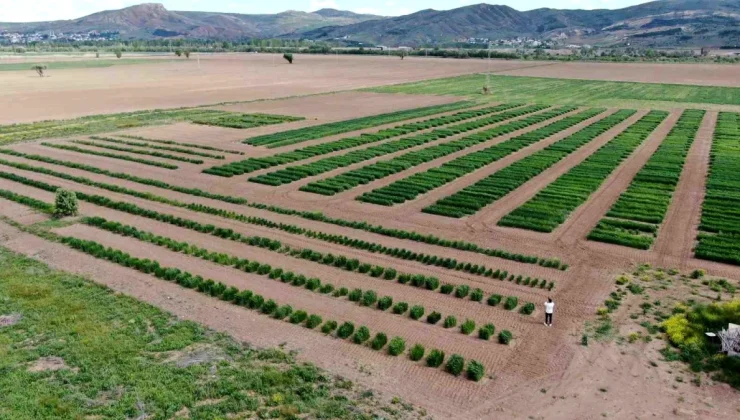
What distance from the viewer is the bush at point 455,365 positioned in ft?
66.6

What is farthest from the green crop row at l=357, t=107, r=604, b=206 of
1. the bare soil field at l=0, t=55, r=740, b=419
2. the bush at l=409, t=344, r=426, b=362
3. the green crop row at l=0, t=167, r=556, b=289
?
the bush at l=409, t=344, r=426, b=362

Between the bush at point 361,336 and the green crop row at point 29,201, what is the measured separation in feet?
87.9

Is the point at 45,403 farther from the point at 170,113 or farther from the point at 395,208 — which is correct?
the point at 170,113

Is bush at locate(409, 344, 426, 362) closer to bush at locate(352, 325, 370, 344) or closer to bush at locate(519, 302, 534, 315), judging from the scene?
bush at locate(352, 325, 370, 344)

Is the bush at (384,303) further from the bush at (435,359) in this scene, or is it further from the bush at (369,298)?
the bush at (435,359)

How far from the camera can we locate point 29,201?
41.5 metres

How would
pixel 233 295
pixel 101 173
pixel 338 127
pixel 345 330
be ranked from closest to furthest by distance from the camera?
pixel 345 330, pixel 233 295, pixel 101 173, pixel 338 127

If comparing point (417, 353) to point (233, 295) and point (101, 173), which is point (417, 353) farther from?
point (101, 173)

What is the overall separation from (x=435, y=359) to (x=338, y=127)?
172 ft

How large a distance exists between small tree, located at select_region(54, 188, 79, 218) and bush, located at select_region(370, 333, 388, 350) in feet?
83.2

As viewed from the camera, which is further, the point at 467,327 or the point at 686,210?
the point at 686,210

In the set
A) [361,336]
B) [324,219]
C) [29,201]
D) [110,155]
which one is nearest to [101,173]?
[110,155]

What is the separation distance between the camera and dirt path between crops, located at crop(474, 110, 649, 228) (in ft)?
121

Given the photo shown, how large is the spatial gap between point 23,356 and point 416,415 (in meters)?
14.4
